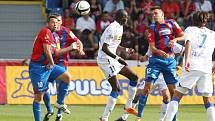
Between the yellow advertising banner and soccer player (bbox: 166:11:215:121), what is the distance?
341 inches

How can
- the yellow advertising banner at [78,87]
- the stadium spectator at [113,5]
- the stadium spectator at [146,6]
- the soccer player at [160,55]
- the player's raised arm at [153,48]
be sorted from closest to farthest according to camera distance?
the player's raised arm at [153,48], the soccer player at [160,55], the yellow advertising banner at [78,87], the stadium spectator at [146,6], the stadium spectator at [113,5]

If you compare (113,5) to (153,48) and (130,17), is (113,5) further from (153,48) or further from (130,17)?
(153,48)

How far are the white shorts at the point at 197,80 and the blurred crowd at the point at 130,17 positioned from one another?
35.2 ft

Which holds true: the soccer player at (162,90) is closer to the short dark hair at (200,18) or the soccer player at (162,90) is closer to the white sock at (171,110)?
the short dark hair at (200,18)

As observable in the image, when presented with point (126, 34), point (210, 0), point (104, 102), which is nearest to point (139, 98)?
point (104, 102)

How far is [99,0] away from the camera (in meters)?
27.1

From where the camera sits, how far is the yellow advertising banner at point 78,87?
21953mm

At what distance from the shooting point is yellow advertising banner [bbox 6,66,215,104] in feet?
72.0

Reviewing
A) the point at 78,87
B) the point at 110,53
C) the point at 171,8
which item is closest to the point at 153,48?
the point at 110,53

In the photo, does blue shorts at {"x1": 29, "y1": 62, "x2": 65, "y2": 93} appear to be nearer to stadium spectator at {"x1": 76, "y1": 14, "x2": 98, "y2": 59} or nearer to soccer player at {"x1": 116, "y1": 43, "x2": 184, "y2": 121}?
soccer player at {"x1": 116, "y1": 43, "x2": 184, "y2": 121}

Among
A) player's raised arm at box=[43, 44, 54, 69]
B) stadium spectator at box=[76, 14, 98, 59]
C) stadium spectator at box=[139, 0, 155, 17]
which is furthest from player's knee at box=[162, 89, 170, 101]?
stadium spectator at box=[139, 0, 155, 17]

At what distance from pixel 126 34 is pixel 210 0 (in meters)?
5.17

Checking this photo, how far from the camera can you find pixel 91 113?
61.1ft

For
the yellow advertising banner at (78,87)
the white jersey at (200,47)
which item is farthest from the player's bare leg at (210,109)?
the yellow advertising banner at (78,87)
